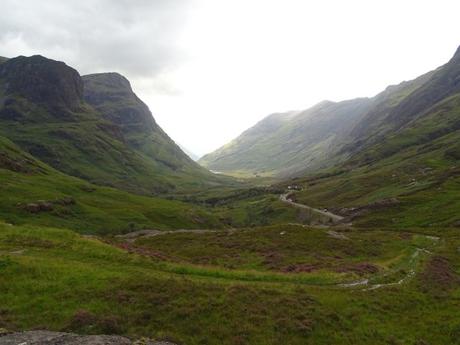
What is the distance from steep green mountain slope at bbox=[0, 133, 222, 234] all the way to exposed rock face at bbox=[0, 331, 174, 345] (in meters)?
97.9

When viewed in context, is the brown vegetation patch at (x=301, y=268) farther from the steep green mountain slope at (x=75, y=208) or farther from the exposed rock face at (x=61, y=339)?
the steep green mountain slope at (x=75, y=208)

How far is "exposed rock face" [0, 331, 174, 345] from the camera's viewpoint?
82.7 feet

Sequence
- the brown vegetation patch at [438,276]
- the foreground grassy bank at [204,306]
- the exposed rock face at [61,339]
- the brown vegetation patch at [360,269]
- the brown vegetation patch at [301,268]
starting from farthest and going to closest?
the brown vegetation patch at [301,268]
the brown vegetation patch at [360,269]
the brown vegetation patch at [438,276]
the foreground grassy bank at [204,306]
the exposed rock face at [61,339]

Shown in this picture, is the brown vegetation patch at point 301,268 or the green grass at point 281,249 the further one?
the green grass at point 281,249

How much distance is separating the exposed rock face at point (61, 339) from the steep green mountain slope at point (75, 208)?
97.9 metres

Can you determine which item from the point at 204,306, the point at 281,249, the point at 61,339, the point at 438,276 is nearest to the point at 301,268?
the point at 438,276

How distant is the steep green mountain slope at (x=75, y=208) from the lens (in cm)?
12694

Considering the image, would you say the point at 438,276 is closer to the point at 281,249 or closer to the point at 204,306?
the point at 281,249

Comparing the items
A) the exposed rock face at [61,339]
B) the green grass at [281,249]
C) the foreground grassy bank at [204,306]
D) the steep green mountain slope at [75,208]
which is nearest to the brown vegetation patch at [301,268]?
the green grass at [281,249]

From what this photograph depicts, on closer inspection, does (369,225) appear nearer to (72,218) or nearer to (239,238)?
(239,238)

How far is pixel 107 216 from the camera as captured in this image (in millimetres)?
150000

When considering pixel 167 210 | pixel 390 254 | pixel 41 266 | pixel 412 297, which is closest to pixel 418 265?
pixel 390 254

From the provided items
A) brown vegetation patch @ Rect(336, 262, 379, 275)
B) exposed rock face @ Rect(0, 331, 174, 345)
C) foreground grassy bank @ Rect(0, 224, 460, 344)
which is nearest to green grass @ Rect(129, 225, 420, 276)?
brown vegetation patch @ Rect(336, 262, 379, 275)

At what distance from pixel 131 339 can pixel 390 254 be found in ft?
167
